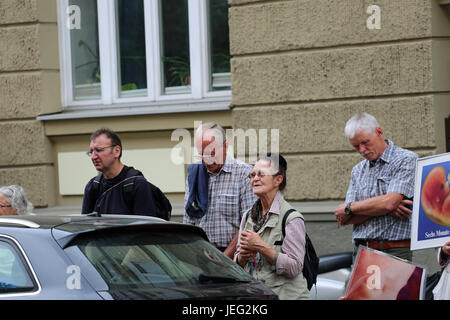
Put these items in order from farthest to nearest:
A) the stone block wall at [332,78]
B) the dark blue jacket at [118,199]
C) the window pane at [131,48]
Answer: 1. the window pane at [131,48]
2. the stone block wall at [332,78]
3. the dark blue jacket at [118,199]

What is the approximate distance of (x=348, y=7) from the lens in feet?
28.7

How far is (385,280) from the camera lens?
16.4 feet

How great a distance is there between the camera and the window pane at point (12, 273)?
14.0ft

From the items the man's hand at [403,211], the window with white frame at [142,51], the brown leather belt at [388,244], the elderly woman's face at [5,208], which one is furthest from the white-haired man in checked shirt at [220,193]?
the window with white frame at [142,51]

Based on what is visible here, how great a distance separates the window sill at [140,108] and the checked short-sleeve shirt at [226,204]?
3.39 metres

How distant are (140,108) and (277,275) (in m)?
5.47

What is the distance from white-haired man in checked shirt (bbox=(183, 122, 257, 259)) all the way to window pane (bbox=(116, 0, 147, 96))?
443 centimetres

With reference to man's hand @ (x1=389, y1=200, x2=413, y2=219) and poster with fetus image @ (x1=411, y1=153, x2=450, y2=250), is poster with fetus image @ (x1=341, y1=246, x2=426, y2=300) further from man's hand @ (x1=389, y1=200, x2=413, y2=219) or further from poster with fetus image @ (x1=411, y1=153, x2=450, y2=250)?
man's hand @ (x1=389, y1=200, x2=413, y2=219)

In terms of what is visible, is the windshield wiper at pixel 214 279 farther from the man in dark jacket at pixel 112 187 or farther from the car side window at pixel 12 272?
the man in dark jacket at pixel 112 187

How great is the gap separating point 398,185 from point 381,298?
3.29ft

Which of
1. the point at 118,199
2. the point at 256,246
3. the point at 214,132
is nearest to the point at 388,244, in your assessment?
the point at 256,246

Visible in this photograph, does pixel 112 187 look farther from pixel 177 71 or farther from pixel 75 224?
pixel 177 71

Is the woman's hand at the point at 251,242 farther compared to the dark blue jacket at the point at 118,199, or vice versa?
the dark blue jacket at the point at 118,199

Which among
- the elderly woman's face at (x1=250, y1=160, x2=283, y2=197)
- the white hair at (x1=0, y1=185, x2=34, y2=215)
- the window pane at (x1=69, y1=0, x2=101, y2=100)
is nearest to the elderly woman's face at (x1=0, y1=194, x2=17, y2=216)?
the white hair at (x1=0, y1=185, x2=34, y2=215)
